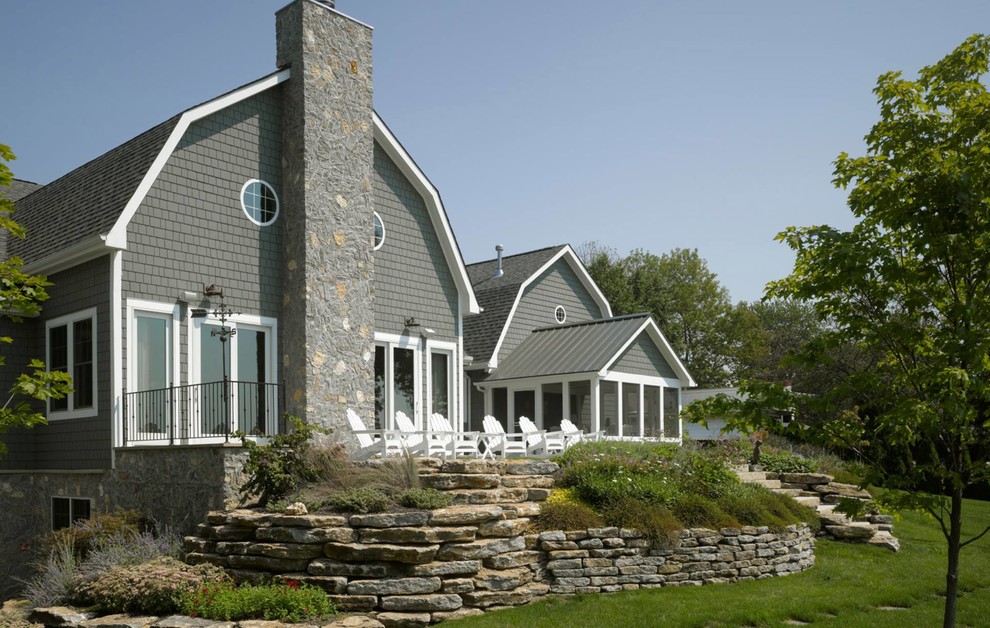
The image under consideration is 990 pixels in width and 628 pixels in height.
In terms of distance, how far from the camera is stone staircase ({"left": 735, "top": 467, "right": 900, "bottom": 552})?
45.2 ft

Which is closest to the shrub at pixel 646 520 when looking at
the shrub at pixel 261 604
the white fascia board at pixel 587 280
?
the shrub at pixel 261 604

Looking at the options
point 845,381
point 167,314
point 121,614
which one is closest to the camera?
point 845,381

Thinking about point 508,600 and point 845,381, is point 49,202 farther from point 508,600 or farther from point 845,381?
point 845,381

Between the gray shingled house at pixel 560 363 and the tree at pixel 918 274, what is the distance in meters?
11.9

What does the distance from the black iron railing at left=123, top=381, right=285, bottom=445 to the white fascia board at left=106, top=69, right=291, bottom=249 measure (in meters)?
2.26

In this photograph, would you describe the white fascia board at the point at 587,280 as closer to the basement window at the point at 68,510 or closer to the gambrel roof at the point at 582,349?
the gambrel roof at the point at 582,349

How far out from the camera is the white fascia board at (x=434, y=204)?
53.9ft

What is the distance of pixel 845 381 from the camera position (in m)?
7.02

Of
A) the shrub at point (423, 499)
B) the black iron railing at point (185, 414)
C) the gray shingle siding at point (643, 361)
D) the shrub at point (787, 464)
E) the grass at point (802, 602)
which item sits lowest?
the grass at point (802, 602)

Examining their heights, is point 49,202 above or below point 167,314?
above

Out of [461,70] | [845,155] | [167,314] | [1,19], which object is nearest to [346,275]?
[167,314]

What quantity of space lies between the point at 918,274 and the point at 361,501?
20.2 ft

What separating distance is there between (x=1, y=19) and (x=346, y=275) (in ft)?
21.4

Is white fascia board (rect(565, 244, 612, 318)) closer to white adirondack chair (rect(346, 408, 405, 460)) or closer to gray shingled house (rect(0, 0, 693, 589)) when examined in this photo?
gray shingled house (rect(0, 0, 693, 589))
